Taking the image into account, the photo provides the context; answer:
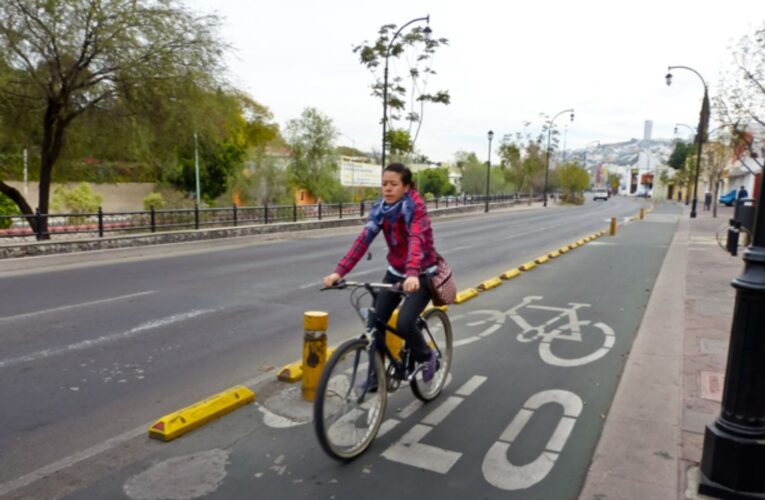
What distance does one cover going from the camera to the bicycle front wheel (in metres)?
3.54

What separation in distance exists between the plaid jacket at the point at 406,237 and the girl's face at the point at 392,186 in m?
0.08

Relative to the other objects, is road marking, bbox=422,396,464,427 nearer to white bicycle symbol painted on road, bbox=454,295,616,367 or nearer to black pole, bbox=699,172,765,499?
white bicycle symbol painted on road, bbox=454,295,616,367

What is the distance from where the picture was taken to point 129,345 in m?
6.38

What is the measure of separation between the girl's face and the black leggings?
25.7 inches

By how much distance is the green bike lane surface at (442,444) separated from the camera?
11.3ft

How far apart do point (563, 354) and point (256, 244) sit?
1382 centimetres

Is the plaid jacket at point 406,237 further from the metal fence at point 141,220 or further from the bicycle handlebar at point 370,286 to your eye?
the metal fence at point 141,220

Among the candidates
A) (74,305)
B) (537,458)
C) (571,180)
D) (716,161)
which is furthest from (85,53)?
(571,180)

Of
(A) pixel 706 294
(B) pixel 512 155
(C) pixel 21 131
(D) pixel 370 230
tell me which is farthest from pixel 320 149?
(D) pixel 370 230

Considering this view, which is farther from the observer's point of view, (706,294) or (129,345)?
(706,294)

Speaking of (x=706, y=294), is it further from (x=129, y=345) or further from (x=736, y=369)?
(x=129, y=345)

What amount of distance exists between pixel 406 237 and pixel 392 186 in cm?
40

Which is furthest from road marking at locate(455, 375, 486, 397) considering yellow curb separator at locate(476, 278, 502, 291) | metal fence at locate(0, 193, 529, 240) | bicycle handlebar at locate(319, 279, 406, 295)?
metal fence at locate(0, 193, 529, 240)

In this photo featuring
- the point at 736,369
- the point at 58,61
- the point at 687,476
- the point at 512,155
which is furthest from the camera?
the point at 512,155
